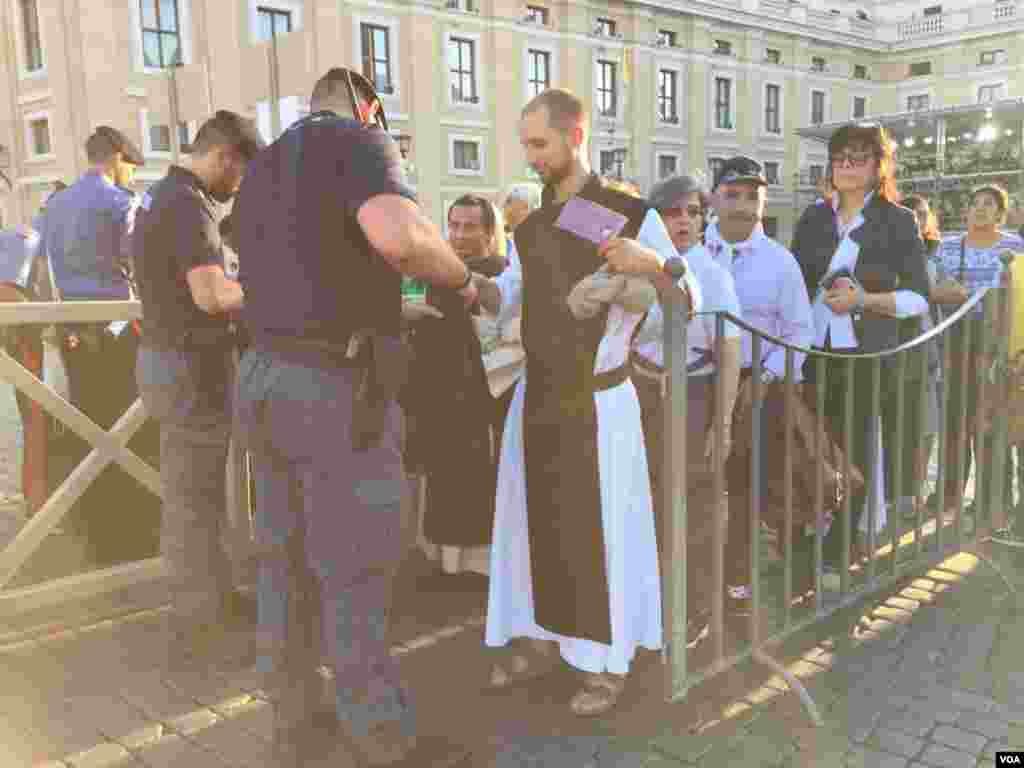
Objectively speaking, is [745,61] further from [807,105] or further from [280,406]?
[280,406]

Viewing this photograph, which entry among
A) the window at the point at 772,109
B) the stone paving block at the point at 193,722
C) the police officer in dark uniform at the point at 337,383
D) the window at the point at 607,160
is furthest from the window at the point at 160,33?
the window at the point at 772,109

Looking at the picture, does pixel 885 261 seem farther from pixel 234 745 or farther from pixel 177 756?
pixel 177 756

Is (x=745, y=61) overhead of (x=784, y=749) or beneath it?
overhead

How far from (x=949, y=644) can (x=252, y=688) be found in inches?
103

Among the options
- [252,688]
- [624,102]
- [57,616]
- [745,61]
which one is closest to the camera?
[252,688]

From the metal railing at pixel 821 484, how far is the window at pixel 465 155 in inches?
1194

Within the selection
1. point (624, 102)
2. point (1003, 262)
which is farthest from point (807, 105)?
point (1003, 262)

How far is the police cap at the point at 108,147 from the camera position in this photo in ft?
→ 17.0

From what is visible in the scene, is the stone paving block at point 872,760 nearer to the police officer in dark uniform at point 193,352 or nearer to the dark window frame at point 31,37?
the police officer in dark uniform at point 193,352

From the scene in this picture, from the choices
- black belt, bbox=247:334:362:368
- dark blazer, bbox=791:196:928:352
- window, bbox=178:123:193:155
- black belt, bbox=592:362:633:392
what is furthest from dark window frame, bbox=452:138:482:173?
black belt, bbox=247:334:362:368

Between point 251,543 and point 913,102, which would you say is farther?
point 913,102

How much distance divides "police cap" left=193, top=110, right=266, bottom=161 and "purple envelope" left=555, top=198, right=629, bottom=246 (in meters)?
1.20

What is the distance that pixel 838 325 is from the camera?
385 centimetres

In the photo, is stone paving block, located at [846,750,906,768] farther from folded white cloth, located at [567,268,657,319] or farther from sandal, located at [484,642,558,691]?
folded white cloth, located at [567,268,657,319]
